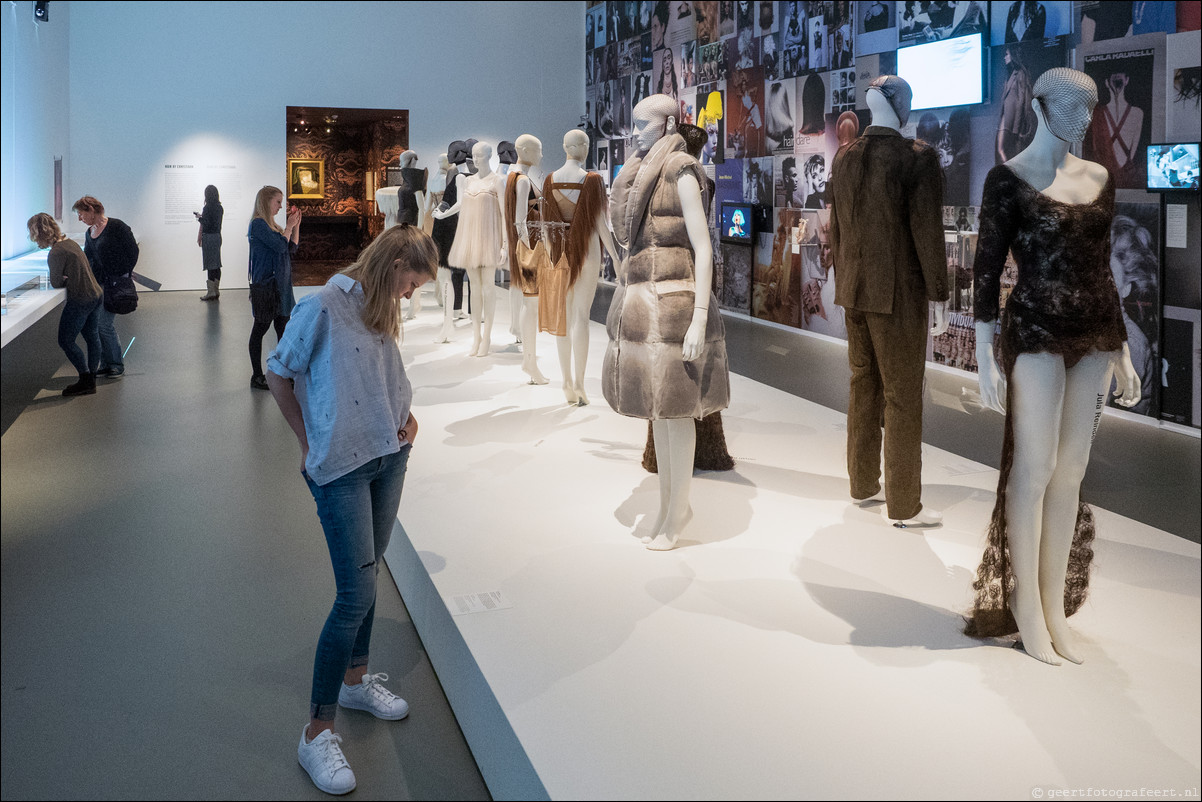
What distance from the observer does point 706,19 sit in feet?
41.5

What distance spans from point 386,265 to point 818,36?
29.3 ft

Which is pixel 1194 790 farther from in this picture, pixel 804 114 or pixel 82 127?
pixel 804 114

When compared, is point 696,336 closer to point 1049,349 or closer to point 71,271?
point 1049,349

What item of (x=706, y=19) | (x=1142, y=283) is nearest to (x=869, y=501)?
(x=1142, y=283)

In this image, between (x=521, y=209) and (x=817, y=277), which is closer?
(x=521, y=209)

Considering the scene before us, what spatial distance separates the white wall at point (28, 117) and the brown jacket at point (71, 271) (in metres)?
0.10

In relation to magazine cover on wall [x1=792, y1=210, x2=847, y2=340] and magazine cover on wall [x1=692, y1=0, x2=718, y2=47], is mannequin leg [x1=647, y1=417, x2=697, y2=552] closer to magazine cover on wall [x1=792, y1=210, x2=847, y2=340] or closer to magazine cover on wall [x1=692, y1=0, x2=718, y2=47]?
magazine cover on wall [x1=792, y1=210, x2=847, y2=340]

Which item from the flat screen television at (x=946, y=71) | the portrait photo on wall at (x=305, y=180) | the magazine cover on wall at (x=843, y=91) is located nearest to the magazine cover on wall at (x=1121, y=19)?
the flat screen television at (x=946, y=71)

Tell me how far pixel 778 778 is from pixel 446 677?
4.08ft

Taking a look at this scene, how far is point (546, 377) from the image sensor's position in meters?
7.88

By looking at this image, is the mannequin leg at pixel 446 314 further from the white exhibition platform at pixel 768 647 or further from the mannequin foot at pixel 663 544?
the mannequin foot at pixel 663 544

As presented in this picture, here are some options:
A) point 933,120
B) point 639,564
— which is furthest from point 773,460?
point 933,120

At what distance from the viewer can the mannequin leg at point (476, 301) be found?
862cm

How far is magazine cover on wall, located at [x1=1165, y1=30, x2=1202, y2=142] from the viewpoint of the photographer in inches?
242
